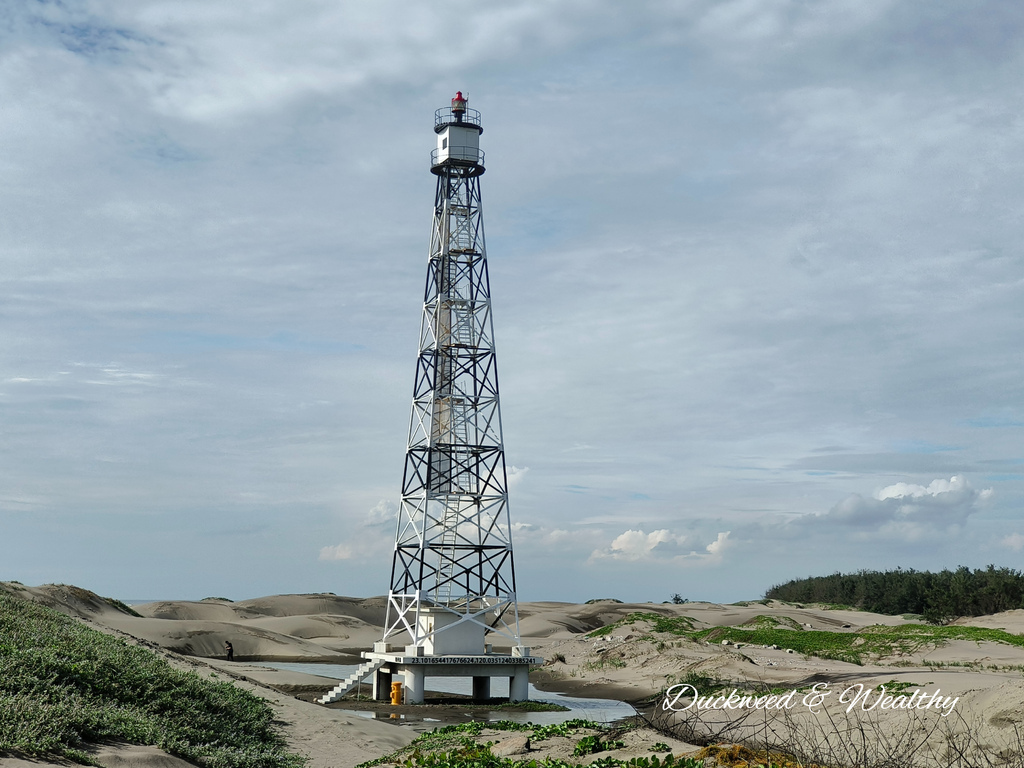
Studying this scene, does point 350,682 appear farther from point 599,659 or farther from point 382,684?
point 599,659

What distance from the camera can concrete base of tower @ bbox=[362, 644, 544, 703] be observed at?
30266 millimetres

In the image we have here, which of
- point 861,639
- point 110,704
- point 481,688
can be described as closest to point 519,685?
point 481,688

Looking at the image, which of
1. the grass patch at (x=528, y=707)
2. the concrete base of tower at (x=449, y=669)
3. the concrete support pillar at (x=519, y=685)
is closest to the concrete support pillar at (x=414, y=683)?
the concrete base of tower at (x=449, y=669)

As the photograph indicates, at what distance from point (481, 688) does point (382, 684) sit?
342 centimetres

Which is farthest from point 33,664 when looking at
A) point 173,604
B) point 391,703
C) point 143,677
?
point 173,604

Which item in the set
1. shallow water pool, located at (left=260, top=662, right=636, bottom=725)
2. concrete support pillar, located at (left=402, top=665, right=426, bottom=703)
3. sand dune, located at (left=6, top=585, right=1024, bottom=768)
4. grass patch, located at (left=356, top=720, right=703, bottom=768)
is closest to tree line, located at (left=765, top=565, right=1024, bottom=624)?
sand dune, located at (left=6, top=585, right=1024, bottom=768)

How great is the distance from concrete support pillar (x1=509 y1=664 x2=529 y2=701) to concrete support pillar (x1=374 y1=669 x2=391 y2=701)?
4246mm

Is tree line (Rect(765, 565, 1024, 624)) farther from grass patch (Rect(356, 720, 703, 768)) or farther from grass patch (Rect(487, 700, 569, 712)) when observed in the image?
grass patch (Rect(356, 720, 703, 768))

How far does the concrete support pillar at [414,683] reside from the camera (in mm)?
30188

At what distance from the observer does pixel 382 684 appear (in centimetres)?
3200

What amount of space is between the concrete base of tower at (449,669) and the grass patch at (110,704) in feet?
29.7

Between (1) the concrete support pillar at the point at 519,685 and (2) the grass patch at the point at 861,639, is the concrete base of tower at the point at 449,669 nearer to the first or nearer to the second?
(1) the concrete support pillar at the point at 519,685

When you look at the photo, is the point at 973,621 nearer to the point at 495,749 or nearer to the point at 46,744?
the point at 495,749

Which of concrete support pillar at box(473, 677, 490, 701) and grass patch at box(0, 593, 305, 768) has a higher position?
grass patch at box(0, 593, 305, 768)
